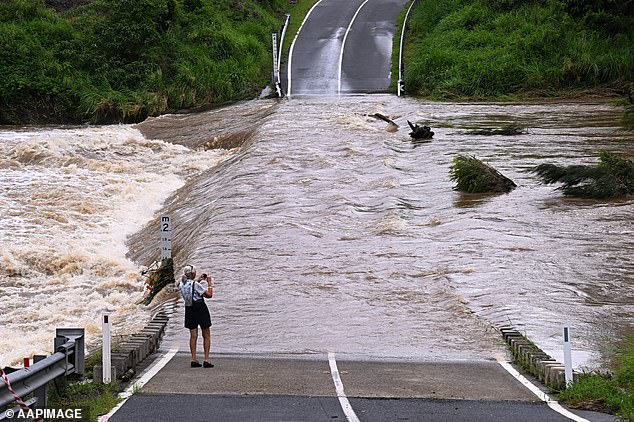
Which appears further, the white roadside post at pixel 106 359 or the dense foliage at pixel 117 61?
the dense foliage at pixel 117 61

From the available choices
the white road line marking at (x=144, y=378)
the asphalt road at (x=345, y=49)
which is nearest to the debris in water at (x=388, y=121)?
the asphalt road at (x=345, y=49)

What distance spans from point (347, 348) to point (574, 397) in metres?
3.98

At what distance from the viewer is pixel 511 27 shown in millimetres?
49438

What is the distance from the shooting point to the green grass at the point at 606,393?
33.3ft

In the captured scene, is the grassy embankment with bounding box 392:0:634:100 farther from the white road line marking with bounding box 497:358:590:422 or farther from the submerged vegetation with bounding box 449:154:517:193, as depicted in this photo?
the white road line marking with bounding box 497:358:590:422

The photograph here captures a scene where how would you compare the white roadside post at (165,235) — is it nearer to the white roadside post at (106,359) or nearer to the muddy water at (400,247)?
the muddy water at (400,247)

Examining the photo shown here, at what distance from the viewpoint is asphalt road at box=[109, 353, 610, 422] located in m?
9.80

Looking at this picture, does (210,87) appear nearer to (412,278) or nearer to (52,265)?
(52,265)

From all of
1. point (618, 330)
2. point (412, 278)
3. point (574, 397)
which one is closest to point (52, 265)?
point (412, 278)

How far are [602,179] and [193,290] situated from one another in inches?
542

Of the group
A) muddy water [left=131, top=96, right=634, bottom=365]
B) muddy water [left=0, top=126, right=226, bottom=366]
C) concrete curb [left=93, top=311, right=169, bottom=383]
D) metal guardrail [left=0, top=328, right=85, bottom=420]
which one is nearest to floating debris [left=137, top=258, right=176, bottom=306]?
muddy water [left=0, top=126, right=226, bottom=366]

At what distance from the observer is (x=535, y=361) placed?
12.1 metres

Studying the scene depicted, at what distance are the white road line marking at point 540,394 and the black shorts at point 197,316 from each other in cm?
377

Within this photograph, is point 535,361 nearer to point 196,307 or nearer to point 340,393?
point 340,393
